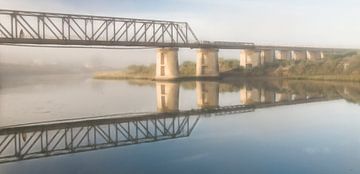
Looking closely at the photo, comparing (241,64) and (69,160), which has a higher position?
(241,64)

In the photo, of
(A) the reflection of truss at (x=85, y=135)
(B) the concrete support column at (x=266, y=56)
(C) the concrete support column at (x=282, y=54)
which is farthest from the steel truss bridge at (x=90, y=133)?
(C) the concrete support column at (x=282, y=54)

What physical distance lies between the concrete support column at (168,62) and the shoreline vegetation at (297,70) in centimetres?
408

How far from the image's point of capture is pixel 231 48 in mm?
83938

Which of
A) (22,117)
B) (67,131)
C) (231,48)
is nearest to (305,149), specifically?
(67,131)

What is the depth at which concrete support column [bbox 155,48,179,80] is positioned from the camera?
233ft

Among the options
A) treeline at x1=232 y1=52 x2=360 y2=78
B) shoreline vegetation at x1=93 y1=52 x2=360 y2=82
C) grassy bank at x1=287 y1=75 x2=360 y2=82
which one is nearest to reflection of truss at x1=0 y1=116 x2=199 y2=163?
grassy bank at x1=287 y1=75 x2=360 y2=82

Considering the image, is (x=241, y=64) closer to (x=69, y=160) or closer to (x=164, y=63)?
(x=164, y=63)

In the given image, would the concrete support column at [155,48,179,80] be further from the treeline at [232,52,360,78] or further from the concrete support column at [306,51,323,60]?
the concrete support column at [306,51,323,60]

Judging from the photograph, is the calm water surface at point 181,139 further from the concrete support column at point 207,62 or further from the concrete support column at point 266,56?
the concrete support column at point 266,56

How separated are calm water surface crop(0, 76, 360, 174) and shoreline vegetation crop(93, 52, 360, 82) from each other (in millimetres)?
39331

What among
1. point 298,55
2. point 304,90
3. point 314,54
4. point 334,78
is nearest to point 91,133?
point 304,90

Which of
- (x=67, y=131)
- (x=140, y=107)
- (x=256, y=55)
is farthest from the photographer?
(x=256, y=55)

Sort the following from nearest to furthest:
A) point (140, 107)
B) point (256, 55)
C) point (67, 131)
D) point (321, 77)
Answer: point (67, 131)
point (140, 107)
point (321, 77)
point (256, 55)

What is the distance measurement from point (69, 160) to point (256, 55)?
79513 millimetres
